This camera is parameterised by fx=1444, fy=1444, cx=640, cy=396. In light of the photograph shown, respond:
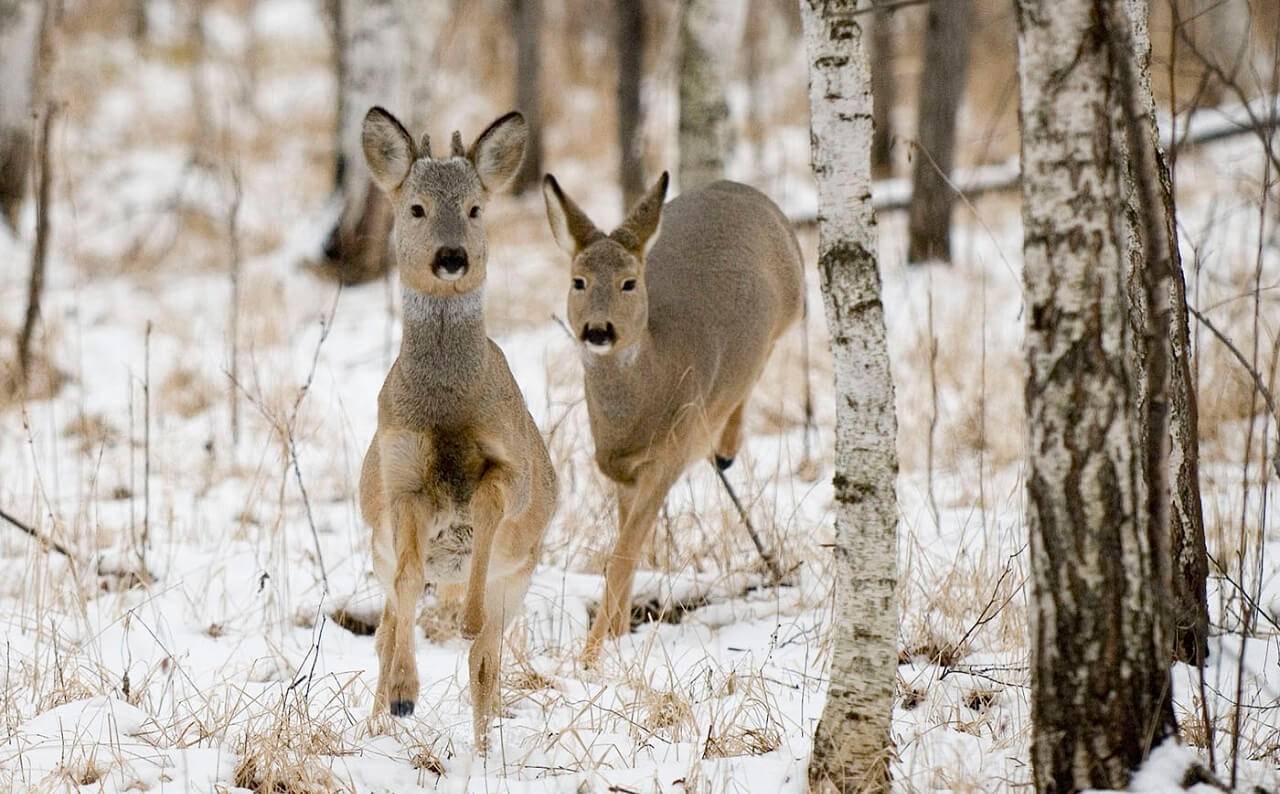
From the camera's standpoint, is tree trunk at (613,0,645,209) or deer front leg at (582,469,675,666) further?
tree trunk at (613,0,645,209)

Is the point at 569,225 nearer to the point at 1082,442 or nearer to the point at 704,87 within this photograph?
the point at 704,87

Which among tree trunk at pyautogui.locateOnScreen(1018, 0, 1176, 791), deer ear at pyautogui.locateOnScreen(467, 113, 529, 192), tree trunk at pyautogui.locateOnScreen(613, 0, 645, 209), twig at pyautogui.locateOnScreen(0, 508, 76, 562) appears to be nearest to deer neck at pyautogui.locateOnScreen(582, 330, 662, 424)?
deer ear at pyautogui.locateOnScreen(467, 113, 529, 192)

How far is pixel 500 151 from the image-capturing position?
5164mm

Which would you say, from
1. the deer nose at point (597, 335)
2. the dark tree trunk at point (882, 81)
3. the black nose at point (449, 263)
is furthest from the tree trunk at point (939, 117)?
the black nose at point (449, 263)

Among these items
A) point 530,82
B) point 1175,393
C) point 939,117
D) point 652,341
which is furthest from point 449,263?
point 530,82

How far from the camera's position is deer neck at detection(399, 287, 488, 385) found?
4.82 metres

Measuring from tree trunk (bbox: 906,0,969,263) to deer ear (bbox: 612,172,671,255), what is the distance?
215 inches

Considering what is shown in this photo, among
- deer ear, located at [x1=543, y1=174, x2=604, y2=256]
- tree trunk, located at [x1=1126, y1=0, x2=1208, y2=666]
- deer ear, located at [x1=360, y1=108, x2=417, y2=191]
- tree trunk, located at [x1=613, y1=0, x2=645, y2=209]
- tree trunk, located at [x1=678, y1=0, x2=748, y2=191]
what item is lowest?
tree trunk, located at [x1=1126, y1=0, x2=1208, y2=666]

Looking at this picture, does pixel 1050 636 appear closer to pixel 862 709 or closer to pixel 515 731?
pixel 862 709

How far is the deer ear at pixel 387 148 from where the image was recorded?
5.04 m

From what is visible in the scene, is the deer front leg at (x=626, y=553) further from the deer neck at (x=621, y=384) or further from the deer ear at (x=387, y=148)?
the deer ear at (x=387, y=148)

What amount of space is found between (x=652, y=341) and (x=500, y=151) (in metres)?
1.66

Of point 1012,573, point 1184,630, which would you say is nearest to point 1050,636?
point 1184,630

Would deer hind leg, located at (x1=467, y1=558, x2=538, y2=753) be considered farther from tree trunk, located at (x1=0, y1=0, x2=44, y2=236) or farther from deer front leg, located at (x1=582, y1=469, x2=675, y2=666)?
tree trunk, located at (x1=0, y1=0, x2=44, y2=236)
